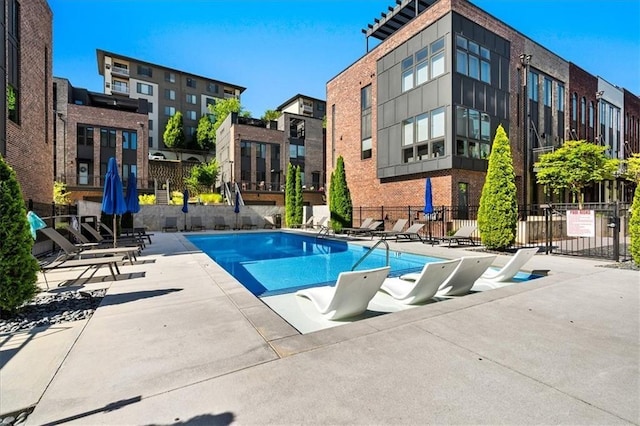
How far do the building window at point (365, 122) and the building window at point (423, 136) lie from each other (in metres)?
3.49

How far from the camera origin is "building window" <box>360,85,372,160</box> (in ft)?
69.6

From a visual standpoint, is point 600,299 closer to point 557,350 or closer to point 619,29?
point 557,350

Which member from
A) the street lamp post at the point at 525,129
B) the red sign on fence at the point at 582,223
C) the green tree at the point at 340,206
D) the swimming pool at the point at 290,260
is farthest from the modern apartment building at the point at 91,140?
the red sign on fence at the point at 582,223

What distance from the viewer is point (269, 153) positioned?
33.9m

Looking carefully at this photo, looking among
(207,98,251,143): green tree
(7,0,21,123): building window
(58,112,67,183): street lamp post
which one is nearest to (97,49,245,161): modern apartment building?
→ (207,98,251,143): green tree

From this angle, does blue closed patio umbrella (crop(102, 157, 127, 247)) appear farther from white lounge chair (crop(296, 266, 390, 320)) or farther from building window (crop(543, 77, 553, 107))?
building window (crop(543, 77, 553, 107))

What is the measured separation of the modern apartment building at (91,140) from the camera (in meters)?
26.3

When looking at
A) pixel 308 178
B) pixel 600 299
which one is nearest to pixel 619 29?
pixel 600 299

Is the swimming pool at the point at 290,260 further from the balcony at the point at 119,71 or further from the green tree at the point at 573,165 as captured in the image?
the balcony at the point at 119,71

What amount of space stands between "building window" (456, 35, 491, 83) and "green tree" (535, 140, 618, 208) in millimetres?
6217

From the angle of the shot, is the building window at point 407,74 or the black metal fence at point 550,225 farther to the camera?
the building window at point 407,74

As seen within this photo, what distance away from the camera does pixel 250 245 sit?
15.0 metres

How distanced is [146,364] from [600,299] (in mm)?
6354

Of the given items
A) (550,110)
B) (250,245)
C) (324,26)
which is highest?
(324,26)
